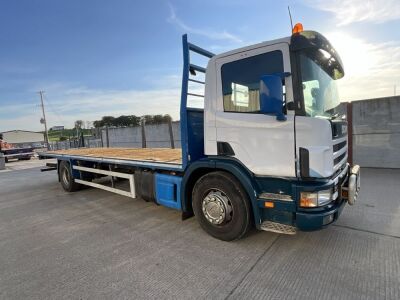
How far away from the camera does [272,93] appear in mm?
2551

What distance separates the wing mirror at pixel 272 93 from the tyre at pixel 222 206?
102 cm

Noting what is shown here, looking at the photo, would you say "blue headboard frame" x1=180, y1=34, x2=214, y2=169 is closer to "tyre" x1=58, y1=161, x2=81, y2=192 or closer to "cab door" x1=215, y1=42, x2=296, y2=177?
"cab door" x1=215, y1=42, x2=296, y2=177

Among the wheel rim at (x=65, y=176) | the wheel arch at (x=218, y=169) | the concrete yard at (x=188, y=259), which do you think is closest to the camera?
the concrete yard at (x=188, y=259)

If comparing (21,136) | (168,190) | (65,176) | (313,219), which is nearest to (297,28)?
(313,219)

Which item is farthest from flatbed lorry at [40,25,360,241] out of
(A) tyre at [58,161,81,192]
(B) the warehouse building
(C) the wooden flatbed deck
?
(B) the warehouse building

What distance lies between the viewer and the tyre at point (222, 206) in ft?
10.3

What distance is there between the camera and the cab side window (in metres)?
2.87

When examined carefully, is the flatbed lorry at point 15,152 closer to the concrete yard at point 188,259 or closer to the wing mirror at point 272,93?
the concrete yard at point 188,259

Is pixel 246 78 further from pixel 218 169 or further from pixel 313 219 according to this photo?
pixel 313 219

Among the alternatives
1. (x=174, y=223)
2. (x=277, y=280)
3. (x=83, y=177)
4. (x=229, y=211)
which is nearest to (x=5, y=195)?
(x=83, y=177)

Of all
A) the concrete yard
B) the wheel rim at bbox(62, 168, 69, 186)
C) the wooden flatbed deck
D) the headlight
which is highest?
the wooden flatbed deck

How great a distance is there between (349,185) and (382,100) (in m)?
6.05

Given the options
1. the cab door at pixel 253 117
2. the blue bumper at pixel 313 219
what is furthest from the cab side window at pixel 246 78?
the blue bumper at pixel 313 219

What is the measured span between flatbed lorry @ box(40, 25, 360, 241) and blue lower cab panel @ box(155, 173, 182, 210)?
0.08 feet
